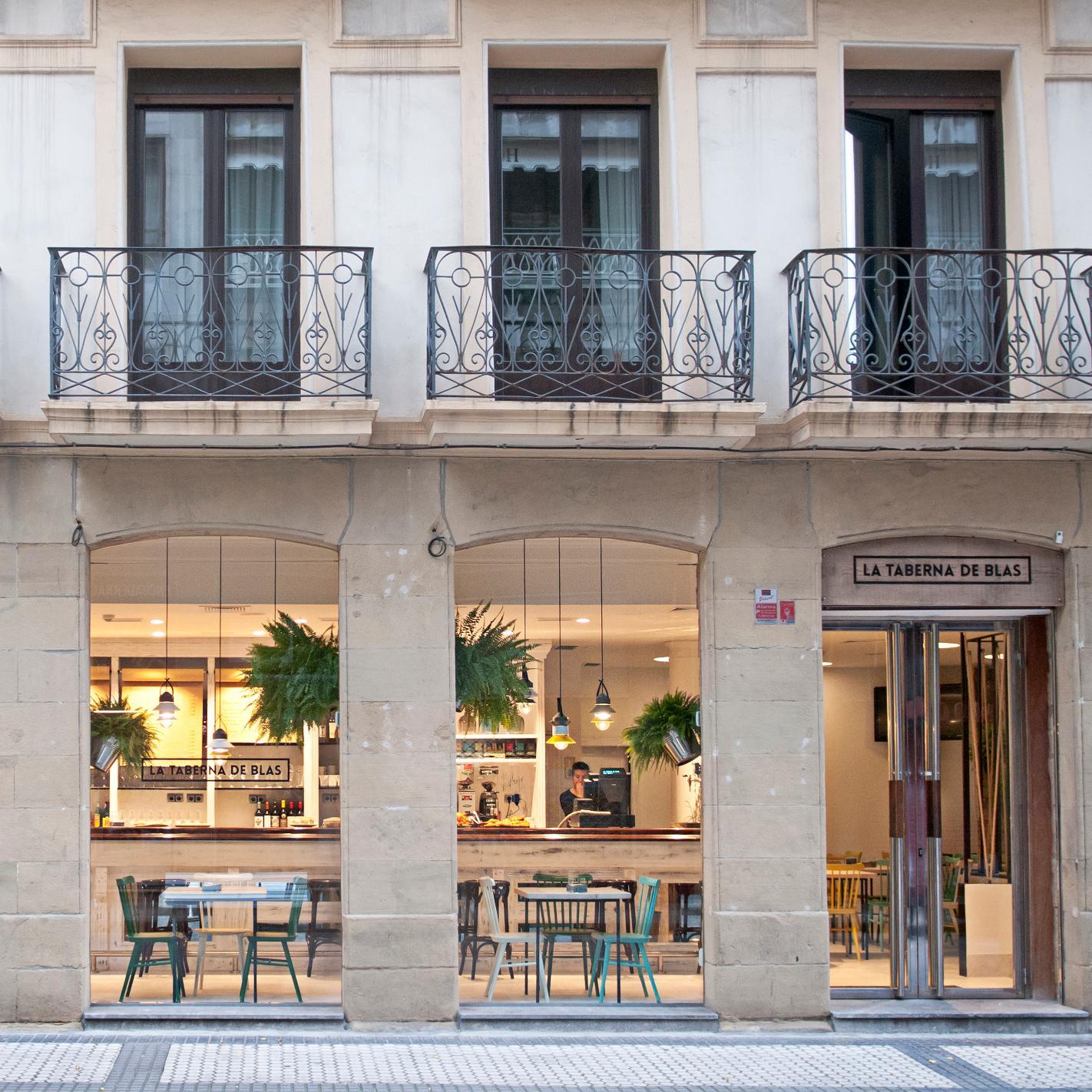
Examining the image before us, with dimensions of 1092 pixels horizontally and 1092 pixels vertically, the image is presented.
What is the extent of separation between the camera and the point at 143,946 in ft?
37.6

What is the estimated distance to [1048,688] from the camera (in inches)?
472

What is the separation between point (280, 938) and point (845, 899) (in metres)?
4.14

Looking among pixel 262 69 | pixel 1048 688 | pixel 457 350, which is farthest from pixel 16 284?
pixel 1048 688

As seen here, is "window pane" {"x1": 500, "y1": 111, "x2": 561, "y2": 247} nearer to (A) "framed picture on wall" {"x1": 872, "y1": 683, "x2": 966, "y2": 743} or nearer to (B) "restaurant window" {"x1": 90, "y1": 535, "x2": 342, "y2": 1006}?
(B) "restaurant window" {"x1": 90, "y1": 535, "x2": 342, "y2": 1006}

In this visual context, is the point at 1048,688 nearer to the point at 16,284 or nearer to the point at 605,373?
the point at 605,373

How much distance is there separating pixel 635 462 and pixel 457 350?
1529 mm

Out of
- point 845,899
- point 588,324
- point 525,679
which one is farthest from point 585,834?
point 588,324

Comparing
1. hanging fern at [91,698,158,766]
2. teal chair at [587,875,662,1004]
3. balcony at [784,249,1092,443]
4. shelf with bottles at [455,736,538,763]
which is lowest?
teal chair at [587,875,662,1004]

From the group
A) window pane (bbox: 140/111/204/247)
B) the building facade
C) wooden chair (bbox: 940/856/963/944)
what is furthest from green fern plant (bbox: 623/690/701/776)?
window pane (bbox: 140/111/204/247)

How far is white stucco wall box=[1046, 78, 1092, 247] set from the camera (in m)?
11.8

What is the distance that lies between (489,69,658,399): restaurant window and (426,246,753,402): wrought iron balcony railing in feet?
0.05

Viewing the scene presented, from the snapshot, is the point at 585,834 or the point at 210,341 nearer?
the point at 210,341

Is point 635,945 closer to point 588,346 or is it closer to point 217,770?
point 217,770

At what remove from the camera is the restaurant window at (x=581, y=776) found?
459 inches
